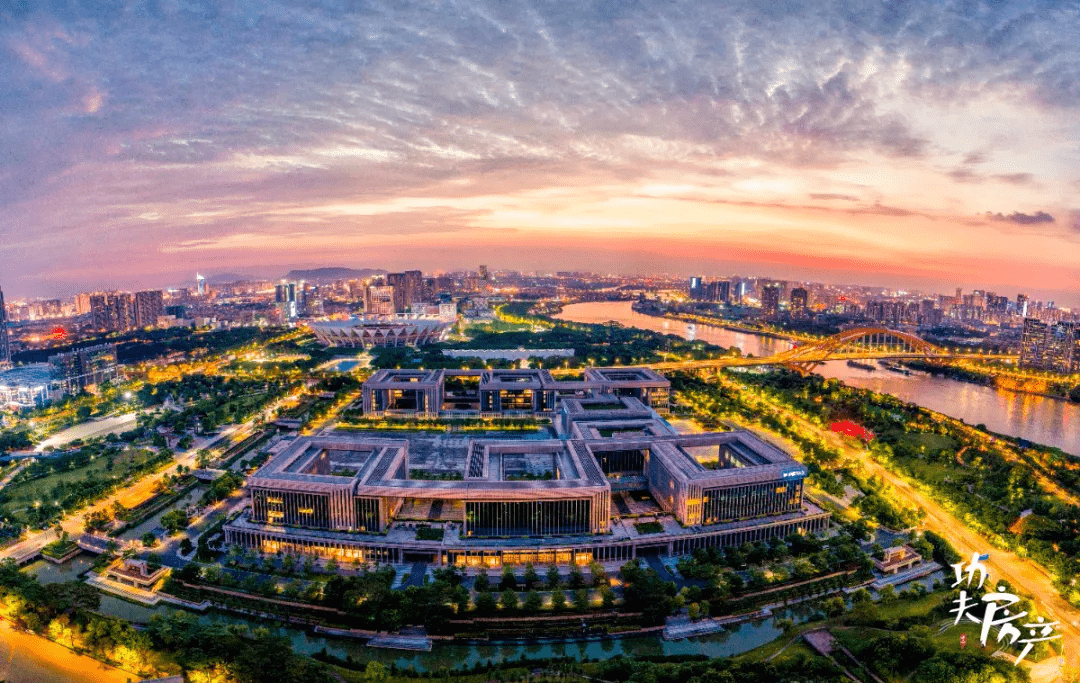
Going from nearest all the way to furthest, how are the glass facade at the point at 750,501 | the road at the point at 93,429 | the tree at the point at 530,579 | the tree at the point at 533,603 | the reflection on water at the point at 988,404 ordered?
the tree at the point at 533,603 < the tree at the point at 530,579 < the glass facade at the point at 750,501 < the road at the point at 93,429 < the reflection on water at the point at 988,404

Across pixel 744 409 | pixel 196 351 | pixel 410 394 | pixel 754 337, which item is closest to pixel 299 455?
pixel 410 394

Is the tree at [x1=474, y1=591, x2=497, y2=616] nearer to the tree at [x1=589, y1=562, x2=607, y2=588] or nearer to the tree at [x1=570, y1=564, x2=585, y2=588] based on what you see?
the tree at [x1=570, y1=564, x2=585, y2=588]

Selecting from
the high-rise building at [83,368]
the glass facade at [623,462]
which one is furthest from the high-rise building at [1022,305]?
the high-rise building at [83,368]

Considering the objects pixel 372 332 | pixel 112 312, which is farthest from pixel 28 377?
pixel 112 312

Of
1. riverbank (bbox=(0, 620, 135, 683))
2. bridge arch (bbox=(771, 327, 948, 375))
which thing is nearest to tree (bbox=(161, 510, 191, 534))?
riverbank (bbox=(0, 620, 135, 683))

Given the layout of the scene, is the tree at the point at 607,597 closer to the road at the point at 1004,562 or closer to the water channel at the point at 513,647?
the water channel at the point at 513,647

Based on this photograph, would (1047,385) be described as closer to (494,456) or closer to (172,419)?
(494,456)
